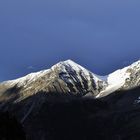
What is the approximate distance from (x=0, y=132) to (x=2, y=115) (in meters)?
13.8

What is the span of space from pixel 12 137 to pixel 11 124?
6016mm

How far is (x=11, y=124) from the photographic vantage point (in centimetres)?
16112

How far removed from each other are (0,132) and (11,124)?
26.2ft

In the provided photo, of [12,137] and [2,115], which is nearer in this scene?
[12,137]

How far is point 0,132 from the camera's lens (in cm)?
15350

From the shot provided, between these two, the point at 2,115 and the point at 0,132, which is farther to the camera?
the point at 2,115

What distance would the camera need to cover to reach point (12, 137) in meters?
156

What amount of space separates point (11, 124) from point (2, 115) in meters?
6.77

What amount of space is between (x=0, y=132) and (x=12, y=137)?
13.0ft

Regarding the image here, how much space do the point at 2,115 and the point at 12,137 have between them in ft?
41.2
